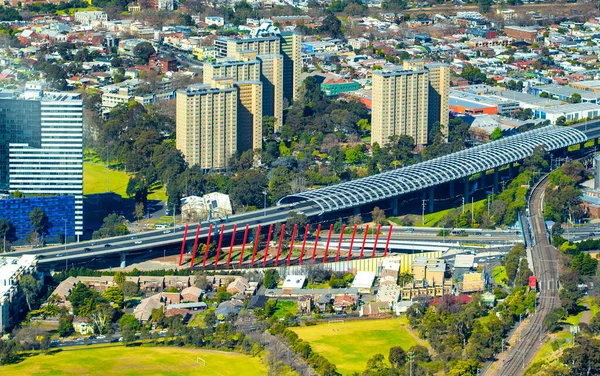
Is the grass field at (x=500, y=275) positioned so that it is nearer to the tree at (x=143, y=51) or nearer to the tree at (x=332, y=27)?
the tree at (x=143, y=51)

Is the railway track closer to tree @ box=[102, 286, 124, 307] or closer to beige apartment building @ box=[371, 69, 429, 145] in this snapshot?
beige apartment building @ box=[371, 69, 429, 145]

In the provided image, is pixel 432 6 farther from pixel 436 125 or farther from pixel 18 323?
pixel 18 323

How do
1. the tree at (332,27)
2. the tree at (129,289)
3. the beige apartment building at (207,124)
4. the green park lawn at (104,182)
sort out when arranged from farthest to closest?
the tree at (332,27) → the beige apartment building at (207,124) → the green park lawn at (104,182) → the tree at (129,289)

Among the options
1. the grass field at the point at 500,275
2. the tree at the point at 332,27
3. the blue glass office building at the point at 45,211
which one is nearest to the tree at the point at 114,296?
the blue glass office building at the point at 45,211

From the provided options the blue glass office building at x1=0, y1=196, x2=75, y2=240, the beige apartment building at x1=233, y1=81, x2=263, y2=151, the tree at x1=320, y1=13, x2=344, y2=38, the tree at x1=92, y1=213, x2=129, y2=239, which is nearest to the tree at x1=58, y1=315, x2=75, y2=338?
the blue glass office building at x1=0, y1=196, x2=75, y2=240

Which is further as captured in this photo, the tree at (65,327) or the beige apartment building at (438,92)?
the beige apartment building at (438,92)

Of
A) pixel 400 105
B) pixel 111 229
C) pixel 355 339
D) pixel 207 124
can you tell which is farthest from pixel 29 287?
pixel 400 105

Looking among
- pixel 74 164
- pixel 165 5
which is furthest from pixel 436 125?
pixel 165 5
